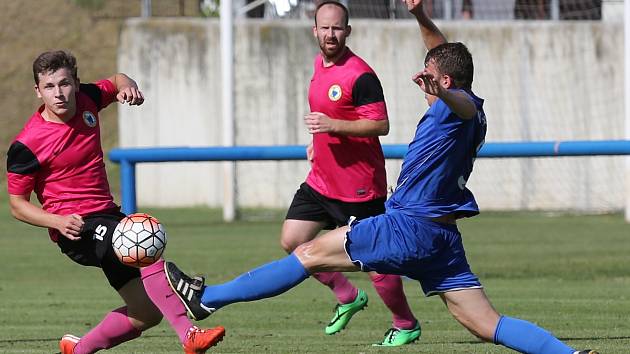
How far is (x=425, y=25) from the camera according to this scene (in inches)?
315

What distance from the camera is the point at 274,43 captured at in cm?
2208

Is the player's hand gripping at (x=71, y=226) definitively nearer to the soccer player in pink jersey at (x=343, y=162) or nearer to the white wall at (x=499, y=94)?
the soccer player in pink jersey at (x=343, y=162)

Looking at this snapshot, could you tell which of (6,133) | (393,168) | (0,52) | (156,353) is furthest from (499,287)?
(0,52)

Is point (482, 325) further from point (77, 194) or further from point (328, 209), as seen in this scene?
point (328, 209)

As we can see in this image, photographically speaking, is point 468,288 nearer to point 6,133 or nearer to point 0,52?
point 6,133

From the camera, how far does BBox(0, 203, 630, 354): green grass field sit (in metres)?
8.78

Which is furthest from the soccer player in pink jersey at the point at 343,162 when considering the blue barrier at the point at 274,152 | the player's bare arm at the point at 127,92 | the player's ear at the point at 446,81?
the blue barrier at the point at 274,152

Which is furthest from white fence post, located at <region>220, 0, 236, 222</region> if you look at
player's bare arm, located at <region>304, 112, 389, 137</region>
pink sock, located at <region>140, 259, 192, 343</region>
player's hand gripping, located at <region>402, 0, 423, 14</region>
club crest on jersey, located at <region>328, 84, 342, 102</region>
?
pink sock, located at <region>140, 259, 192, 343</region>

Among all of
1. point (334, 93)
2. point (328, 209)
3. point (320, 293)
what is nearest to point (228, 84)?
point (320, 293)

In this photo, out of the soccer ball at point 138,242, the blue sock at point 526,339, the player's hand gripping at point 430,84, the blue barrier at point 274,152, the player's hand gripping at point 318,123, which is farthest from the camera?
the blue barrier at point 274,152

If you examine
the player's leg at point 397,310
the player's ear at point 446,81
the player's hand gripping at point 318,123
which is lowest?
the player's leg at point 397,310

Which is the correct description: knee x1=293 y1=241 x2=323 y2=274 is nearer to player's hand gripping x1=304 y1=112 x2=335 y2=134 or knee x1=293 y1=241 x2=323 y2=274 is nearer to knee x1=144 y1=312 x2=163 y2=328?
player's hand gripping x1=304 y1=112 x2=335 y2=134

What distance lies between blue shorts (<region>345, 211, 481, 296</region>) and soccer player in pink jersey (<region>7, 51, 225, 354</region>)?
42.8 inches

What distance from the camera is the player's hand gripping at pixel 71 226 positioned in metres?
6.93
